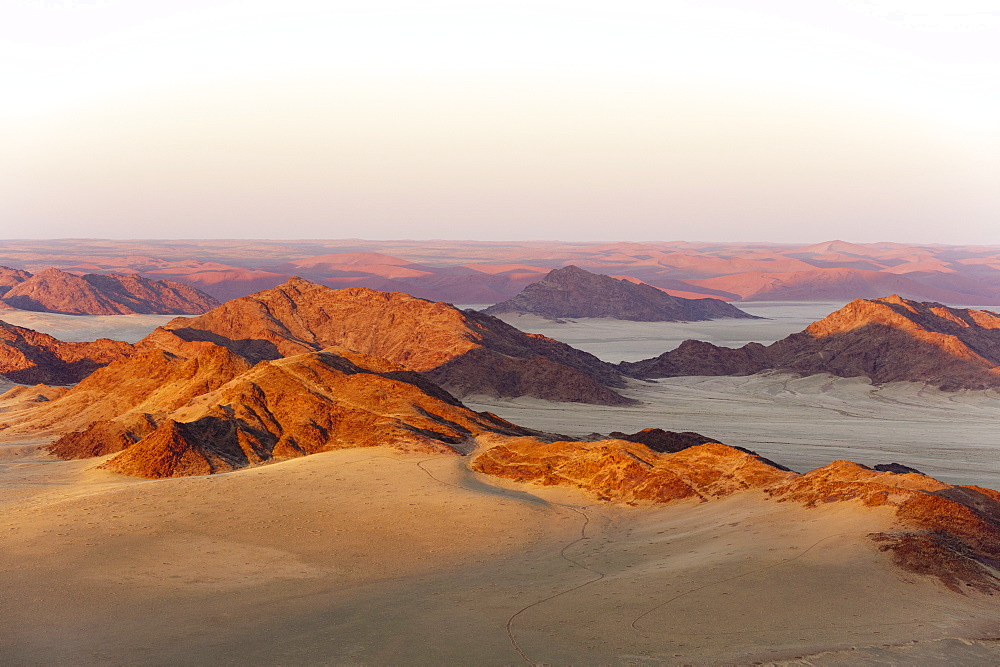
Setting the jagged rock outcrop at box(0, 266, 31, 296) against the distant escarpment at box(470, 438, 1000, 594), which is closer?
the distant escarpment at box(470, 438, 1000, 594)

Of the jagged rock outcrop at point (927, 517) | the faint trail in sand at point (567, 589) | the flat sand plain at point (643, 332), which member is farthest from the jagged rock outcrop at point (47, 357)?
the jagged rock outcrop at point (927, 517)

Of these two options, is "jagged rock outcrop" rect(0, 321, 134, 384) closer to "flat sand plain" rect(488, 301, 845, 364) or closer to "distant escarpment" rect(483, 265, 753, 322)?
"flat sand plain" rect(488, 301, 845, 364)

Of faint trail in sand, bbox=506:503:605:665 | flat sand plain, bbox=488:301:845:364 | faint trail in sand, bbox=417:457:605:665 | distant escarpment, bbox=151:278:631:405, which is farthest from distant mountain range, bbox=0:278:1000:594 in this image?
flat sand plain, bbox=488:301:845:364

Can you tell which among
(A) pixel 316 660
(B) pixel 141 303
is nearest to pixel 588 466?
(A) pixel 316 660

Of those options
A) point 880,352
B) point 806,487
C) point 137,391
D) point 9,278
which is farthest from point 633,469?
point 9,278

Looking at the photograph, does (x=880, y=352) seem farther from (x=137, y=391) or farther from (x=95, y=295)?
(x=95, y=295)
